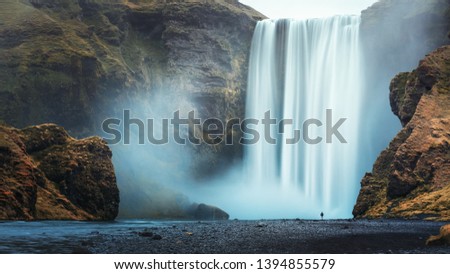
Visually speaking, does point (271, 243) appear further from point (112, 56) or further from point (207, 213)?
point (112, 56)

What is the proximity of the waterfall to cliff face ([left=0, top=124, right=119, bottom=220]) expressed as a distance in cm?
4130

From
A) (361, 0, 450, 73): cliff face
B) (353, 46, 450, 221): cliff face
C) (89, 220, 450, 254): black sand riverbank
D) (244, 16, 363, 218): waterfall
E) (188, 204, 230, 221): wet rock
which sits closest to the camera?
(89, 220, 450, 254): black sand riverbank

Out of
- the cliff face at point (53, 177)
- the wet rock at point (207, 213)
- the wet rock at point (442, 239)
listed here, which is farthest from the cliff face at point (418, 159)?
the cliff face at point (53, 177)

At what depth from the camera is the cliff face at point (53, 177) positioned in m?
61.7

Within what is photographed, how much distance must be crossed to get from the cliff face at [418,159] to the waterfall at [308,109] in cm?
1925

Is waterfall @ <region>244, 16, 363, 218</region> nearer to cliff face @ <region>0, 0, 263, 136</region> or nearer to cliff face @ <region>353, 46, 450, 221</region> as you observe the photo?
cliff face @ <region>0, 0, 263, 136</region>

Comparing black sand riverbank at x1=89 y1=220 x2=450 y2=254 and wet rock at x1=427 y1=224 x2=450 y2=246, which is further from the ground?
wet rock at x1=427 y1=224 x2=450 y2=246

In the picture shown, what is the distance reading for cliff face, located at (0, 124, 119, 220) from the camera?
202ft

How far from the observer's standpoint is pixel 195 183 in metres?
118

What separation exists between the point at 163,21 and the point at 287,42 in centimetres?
2987

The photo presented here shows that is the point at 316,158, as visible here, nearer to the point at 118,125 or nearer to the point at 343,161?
the point at 343,161

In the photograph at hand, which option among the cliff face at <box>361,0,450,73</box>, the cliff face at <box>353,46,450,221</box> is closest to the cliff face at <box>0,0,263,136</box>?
the cliff face at <box>361,0,450,73</box>

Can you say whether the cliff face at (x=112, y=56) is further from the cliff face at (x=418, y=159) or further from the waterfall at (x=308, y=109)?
the cliff face at (x=418, y=159)

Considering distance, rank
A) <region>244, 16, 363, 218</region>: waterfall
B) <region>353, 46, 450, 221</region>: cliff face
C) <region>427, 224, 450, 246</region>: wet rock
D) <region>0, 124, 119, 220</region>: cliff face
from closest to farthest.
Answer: <region>427, 224, 450, 246</region>: wet rock < <region>0, 124, 119, 220</region>: cliff face < <region>353, 46, 450, 221</region>: cliff face < <region>244, 16, 363, 218</region>: waterfall
